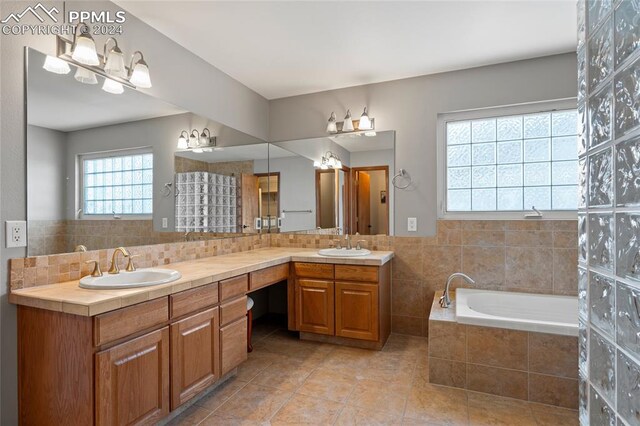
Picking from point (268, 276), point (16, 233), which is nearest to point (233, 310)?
point (268, 276)

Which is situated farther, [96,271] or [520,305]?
[520,305]

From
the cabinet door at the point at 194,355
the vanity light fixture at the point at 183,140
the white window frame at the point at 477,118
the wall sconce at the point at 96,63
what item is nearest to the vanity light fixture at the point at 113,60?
the wall sconce at the point at 96,63

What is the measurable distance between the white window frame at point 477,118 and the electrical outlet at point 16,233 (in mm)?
3002

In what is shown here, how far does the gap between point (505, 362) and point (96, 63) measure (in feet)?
10.2

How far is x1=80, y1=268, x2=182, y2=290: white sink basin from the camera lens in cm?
161

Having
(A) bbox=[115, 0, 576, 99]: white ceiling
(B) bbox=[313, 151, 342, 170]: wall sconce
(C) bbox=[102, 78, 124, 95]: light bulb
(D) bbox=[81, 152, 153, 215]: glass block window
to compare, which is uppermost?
(A) bbox=[115, 0, 576, 99]: white ceiling

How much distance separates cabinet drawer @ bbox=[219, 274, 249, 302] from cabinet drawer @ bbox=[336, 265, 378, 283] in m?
0.85

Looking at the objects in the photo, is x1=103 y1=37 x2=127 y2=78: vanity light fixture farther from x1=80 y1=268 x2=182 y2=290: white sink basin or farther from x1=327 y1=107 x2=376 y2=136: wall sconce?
x1=327 y1=107 x2=376 y2=136: wall sconce

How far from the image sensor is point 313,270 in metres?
2.94

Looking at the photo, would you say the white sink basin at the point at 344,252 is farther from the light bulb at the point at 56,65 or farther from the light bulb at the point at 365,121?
the light bulb at the point at 56,65

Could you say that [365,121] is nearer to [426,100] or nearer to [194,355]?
[426,100]

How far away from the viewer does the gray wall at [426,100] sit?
2736mm

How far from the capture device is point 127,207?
2139 millimetres

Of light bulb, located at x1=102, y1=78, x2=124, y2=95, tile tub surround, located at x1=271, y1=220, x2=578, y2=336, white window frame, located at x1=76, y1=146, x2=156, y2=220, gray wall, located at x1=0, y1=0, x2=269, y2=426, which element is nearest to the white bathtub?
tile tub surround, located at x1=271, y1=220, x2=578, y2=336
